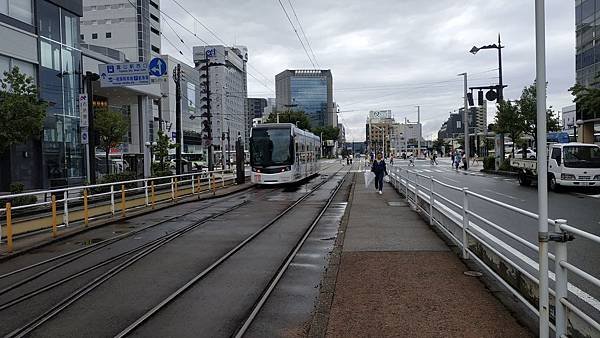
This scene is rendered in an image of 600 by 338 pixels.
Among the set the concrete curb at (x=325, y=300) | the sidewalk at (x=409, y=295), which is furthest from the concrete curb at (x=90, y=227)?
the sidewalk at (x=409, y=295)

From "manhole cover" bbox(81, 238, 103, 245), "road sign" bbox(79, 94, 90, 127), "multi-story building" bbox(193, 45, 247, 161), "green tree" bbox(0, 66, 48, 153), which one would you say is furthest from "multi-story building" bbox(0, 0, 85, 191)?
"multi-story building" bbox(193, 45, 247, 161)

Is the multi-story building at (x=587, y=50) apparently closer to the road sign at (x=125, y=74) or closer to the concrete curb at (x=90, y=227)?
the concrete curb at (x=90, y=227)

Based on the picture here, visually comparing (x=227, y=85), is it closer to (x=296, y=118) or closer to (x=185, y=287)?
(x=296, y=118)

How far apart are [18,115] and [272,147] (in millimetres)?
12147

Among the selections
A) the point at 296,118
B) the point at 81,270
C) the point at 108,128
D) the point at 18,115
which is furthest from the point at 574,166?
the point at 296,118

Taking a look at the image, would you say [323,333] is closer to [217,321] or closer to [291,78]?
[217,321]

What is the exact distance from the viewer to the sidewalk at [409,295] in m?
5.21

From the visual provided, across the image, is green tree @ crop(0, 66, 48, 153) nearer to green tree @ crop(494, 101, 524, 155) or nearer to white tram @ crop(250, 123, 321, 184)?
white tram @ crop(250, 123, 321, 184)

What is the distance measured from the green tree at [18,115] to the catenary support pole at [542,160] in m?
22.1

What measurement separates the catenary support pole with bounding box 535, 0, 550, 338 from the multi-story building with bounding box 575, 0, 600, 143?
147 ft

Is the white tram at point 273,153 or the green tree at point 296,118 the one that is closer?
the white tram at point 273,153

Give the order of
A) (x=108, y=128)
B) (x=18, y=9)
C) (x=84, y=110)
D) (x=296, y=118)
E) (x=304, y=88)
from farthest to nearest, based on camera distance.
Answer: (x=296, y=118) < (x=304, y=88) < (x=108, y=128) < (x=18, y=9) < (x=84, y=110)

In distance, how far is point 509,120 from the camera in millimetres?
40312

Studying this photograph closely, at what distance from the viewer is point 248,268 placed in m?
8.81
